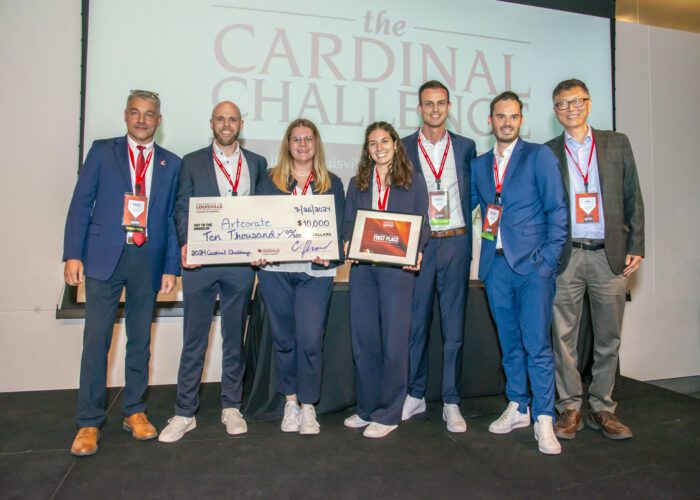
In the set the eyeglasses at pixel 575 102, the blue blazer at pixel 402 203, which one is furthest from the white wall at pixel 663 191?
the blue blazer at pixel 402 203

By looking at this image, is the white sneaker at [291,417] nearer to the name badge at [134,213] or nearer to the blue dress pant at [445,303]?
the blue dress pant at [445,303]

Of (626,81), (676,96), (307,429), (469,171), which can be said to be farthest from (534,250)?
(676,96)

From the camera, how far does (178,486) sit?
189 centimetres

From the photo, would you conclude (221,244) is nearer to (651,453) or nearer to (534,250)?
(534,250)

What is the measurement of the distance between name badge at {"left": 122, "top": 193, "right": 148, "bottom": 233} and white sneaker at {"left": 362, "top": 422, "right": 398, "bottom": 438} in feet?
5.02

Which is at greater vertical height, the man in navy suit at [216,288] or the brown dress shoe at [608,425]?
the man in navy suit at [216,288]

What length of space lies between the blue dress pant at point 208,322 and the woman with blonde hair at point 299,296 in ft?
0.44

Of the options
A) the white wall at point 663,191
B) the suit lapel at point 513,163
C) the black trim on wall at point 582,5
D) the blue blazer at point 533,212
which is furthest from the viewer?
the white wall at point 663,191

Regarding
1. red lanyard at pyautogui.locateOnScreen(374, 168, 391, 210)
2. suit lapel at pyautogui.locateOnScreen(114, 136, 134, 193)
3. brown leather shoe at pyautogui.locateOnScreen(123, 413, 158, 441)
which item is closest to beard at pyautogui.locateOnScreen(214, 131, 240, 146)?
suit lapel at pyautogui.locateOnScreen(114, 136, 134, 193)

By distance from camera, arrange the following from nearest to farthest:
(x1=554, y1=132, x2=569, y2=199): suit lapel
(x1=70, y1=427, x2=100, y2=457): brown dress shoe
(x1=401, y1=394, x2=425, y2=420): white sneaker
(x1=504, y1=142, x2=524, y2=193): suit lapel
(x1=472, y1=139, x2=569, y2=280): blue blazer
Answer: (x1=70, y1=427, x2=100, y2=457): brown dress shoe, (x1=472, y1=139, x2=569, y2=280): blue blazer, (x1=504, y1=142, x2=524, y2=193): suit lapel, (x1=554, y1=132, x2=569, y2=199): suit lapel, (x1=401, y1=394, x2=425, y2=420): white sneaker

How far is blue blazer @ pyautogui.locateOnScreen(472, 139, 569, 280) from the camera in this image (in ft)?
7.52

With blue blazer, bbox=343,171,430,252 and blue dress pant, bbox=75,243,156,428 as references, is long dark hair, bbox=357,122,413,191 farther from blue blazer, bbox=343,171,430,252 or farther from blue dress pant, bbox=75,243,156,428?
blue dress pant, bbox=75,243,156,428

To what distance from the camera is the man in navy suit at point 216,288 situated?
7.80 ft

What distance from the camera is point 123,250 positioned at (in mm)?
2314
